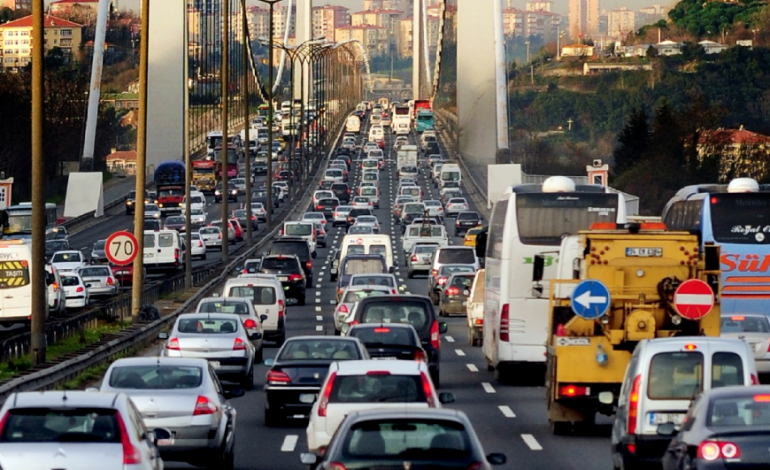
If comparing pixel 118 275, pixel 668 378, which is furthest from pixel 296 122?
pixel 668 378

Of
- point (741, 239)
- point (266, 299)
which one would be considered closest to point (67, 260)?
point (266, 299)

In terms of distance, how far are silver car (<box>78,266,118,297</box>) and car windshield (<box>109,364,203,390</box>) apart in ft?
126

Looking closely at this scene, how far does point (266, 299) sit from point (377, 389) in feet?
71.3

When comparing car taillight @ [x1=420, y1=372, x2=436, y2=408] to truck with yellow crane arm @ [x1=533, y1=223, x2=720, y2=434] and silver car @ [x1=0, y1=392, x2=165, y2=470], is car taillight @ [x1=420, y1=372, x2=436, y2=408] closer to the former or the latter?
silver car @ [x1=0, y1=392, x2=165, y2=470]

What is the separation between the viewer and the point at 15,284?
1683 inches

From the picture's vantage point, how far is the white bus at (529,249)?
89.1 ft

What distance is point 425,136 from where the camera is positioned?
570 ft

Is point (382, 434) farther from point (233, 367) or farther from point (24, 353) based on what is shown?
point (24, 353)

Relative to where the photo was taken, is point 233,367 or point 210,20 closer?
point 233,367

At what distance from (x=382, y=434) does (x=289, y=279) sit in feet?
130

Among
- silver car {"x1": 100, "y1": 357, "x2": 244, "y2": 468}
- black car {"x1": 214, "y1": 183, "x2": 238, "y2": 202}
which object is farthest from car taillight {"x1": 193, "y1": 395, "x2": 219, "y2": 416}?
black car {"x1": 214, "y1": 183, "x2": 238, "y2": 202}

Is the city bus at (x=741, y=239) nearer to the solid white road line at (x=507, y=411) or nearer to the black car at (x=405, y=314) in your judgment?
the black car at (x=405, y=314)

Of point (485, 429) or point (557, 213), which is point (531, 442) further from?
point (557, 213)

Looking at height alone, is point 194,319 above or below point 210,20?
below
